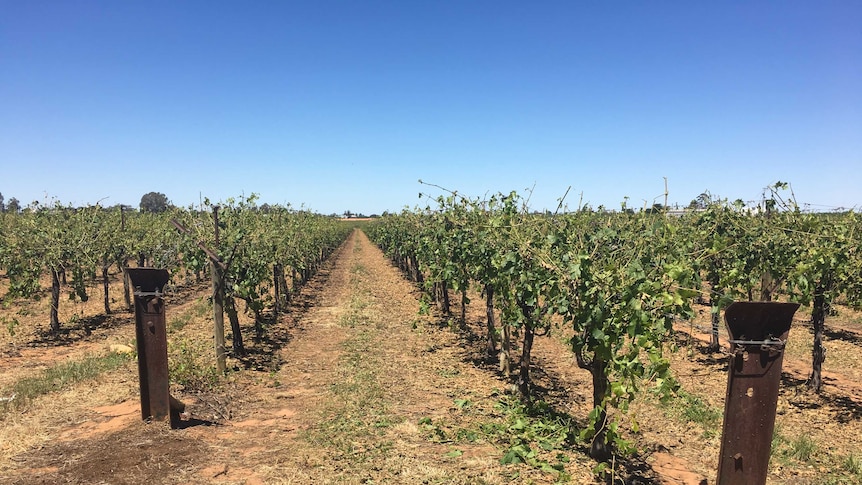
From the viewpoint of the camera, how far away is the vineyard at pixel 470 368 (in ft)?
17.5

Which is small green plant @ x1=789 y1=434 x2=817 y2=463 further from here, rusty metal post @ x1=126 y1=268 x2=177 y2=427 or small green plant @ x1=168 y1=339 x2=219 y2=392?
small green plant @ x1=168 y1=339 x2=219 y2=392

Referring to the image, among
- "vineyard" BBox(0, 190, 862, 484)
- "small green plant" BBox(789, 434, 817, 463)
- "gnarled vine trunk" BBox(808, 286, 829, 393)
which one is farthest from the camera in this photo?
"gnarled vine trunk" BBox(808, 286, 829, 393)

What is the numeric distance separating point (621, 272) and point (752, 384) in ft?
5.60

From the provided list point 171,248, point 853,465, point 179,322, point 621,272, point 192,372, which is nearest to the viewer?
point 621,272

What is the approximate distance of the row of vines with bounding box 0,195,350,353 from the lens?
33.6 feet

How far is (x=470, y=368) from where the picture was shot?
403 inches

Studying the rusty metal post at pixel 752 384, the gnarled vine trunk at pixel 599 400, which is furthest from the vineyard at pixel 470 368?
the rusty metal post at pixel 752 384

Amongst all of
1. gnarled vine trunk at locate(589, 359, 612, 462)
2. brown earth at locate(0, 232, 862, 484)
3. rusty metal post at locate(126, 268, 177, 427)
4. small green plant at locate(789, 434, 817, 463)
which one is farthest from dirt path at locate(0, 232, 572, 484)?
small green plant at locate(789, 434, 817, 463)

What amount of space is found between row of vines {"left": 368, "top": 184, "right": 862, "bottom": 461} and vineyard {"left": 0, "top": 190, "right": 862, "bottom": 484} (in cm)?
4

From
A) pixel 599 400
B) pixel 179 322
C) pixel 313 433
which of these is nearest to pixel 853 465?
pixel 599 400

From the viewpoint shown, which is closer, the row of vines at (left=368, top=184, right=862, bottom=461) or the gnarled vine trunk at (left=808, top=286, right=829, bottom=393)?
the row of vines at (left=368, top=184, right=862, bottom=461)

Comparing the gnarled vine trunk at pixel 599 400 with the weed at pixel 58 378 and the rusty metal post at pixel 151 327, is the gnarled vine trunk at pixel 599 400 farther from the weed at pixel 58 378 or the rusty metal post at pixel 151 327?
the weed at pixel 58 378

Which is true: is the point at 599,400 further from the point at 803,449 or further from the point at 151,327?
the point at 151,327

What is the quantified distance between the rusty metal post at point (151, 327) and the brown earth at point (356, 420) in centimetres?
72
